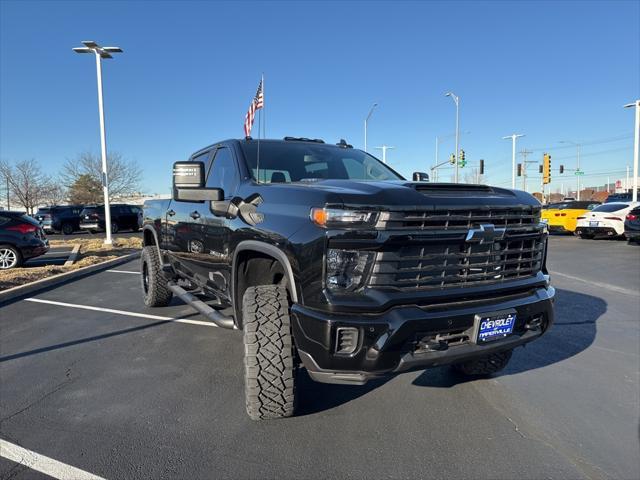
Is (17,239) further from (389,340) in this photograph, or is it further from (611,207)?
(611,207)

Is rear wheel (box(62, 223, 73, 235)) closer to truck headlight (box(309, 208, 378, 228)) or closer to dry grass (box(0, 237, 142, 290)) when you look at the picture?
dry grass (box(0, 237, 142, 290))

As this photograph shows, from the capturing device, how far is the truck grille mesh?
2467 mm

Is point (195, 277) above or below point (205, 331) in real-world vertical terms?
above

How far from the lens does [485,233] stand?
8.86 feet

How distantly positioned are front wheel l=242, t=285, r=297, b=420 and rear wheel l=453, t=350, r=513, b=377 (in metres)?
1.57

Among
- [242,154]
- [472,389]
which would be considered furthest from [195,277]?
[472,389]

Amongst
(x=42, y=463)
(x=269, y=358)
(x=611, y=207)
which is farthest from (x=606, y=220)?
(x=42, y=463)

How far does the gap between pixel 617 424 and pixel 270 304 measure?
2.43 metres

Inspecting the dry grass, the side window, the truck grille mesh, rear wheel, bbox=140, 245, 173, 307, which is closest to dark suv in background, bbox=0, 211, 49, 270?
the dry grass

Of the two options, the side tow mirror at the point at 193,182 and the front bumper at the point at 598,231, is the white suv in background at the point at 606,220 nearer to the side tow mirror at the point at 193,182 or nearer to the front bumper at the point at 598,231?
the front bumper at the point at 598,231

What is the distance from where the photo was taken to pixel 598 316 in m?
5.48

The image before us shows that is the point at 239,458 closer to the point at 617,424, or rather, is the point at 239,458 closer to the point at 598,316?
the point at 617,424

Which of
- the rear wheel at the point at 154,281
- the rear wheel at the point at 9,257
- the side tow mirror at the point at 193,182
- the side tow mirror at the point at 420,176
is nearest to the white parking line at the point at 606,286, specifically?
the side tow mirror at the point at 420,176

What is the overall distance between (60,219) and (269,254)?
90.4 feet
